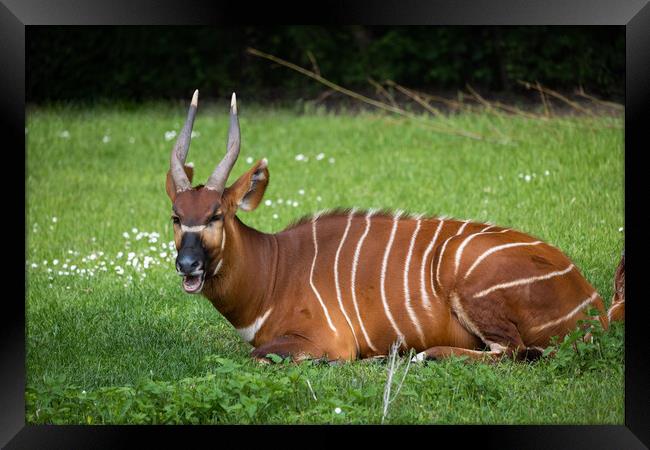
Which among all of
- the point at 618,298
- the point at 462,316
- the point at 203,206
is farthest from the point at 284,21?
the point at 618,298

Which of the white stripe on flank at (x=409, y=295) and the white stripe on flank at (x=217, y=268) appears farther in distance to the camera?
the white stripe on flank at (x=409, y=295)

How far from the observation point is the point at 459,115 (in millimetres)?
12172

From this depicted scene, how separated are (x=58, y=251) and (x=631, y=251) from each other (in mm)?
4940

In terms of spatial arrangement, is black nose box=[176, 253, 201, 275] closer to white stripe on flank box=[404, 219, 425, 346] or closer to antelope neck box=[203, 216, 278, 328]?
antelope neck box=[203, 216, 278, 328]

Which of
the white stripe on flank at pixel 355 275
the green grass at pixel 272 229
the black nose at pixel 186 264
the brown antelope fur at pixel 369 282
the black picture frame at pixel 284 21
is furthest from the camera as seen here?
the white stripe on flank at pixel 355 275

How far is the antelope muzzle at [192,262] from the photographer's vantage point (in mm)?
5410

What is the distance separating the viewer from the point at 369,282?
235 inches

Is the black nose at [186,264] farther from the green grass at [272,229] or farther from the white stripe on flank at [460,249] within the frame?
the white stripe on flank at [460,249]

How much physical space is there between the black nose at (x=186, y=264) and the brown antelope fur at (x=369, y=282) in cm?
4

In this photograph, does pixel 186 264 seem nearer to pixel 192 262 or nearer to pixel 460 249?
pixel 192 262

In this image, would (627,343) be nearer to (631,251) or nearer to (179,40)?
(631,251)

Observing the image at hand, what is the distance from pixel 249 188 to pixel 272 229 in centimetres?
280

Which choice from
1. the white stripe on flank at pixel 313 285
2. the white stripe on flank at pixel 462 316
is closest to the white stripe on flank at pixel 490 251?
the white stripe on flank at pixel 462 316

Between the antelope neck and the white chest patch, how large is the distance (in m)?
0.02
